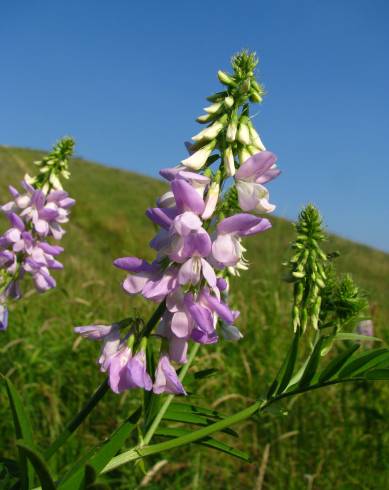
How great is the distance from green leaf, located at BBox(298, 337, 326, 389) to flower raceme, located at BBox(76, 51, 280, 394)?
0.93 ft

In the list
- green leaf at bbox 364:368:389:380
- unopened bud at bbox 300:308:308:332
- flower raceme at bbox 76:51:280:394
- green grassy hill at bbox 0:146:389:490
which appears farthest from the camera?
green grassy hill at bbox 0:146:389:490

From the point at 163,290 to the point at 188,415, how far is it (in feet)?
1.54

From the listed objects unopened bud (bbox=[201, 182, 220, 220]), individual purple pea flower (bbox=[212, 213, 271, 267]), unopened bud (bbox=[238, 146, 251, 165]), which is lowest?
individual purple pea flower (bbox=[212, 213, 271, 267])

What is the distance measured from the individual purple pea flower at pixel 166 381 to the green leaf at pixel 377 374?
517 mm

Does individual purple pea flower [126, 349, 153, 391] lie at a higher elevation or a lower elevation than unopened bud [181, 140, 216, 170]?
lower

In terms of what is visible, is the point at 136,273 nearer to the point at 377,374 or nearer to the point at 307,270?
the point at 307,270

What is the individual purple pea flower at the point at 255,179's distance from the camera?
1.28m

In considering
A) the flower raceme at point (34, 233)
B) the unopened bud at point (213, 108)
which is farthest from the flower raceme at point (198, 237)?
the flower raceme at point (34, 233)

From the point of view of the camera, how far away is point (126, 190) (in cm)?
2841

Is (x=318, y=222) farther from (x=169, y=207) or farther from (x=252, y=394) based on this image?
(x=252, y=394)

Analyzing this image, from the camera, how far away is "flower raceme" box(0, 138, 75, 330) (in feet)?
8.00

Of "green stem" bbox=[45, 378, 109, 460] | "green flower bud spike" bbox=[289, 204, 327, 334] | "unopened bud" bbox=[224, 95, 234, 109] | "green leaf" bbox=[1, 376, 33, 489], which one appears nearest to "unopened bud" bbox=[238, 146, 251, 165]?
"unopened bud" bbox=[224, 95, 234, 109]

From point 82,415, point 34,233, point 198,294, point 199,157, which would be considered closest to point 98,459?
point 82,415

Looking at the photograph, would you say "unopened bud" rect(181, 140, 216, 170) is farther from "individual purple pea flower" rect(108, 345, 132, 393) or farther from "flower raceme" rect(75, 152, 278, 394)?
"individual purple pea flower" rect(108, 345, 132, 393)
